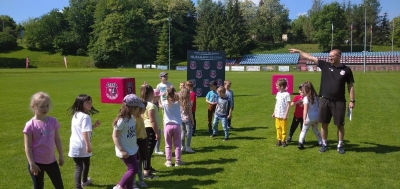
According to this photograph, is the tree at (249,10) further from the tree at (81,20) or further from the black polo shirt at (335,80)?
the black polo shirt at (335,80)

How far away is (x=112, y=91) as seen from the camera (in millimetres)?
16422

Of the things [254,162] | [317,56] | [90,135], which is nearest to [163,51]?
[317,56]

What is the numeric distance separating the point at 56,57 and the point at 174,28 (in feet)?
95.8

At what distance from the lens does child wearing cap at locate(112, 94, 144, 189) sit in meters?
4.67

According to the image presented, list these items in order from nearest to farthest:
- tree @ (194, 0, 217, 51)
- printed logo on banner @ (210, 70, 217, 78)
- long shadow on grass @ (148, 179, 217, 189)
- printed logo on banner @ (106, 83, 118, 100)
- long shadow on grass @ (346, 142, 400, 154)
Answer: long shadow on grass @ (148, 179, 217, 189), long shadow on grass @ (346, 142, 400, 154), printed logo on banner @ (106, 83, 118, 100), printed logo on banner @ (210, 70, 217, 78), tree @ (194, 0, 217, 51)

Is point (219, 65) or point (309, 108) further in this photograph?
point (219, 65)

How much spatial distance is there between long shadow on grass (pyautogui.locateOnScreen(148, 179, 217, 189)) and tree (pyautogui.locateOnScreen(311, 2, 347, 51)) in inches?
3186

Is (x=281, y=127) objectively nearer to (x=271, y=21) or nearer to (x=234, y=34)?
(x=234, y=34)

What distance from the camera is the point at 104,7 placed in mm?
81188

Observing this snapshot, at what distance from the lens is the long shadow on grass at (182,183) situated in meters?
5.59

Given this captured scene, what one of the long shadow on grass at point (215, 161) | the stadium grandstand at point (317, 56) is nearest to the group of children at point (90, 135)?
the long shadow on grass at point (215, 161)

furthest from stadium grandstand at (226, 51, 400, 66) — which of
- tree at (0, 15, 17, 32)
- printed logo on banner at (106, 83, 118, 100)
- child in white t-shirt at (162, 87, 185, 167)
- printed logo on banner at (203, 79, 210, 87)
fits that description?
tree at (0, 15, 17, 32)

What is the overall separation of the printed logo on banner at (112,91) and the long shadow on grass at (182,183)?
1092 cm

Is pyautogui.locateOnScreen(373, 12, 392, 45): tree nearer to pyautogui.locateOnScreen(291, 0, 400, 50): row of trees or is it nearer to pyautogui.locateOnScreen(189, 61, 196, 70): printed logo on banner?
pyautogui.locateOnScreen(291, 0, 400, 50): row of trees
